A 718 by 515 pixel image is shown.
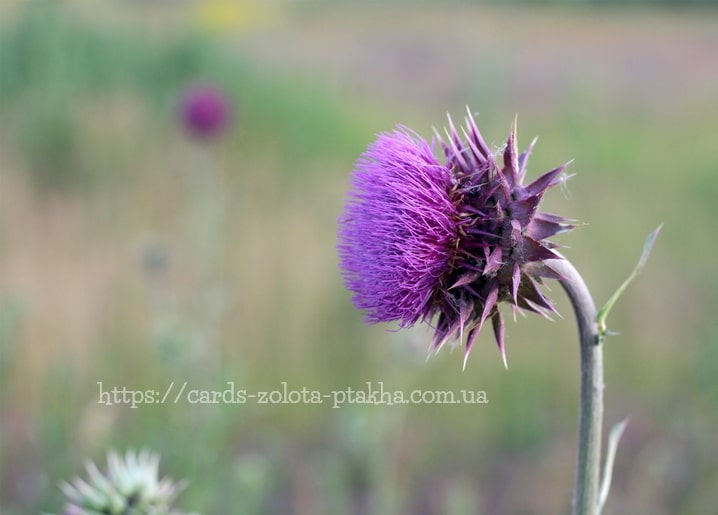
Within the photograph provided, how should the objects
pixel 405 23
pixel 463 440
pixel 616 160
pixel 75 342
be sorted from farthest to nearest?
pixel 405 23 → pixel 616 160 → pixel 75 342 → pixel 463 440

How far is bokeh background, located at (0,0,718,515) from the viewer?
12.9 ft

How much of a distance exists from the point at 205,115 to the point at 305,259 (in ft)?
7.20

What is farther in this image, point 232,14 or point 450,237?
point 232,14

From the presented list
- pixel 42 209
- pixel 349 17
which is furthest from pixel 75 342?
pixel 349 17

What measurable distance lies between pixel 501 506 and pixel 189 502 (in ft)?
5.92

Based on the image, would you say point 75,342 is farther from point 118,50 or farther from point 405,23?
point 405,23

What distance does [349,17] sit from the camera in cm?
1078

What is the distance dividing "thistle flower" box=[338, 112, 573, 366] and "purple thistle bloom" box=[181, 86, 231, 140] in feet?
7.93

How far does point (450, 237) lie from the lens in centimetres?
175

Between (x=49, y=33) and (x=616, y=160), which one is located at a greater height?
(x=49, y=33)

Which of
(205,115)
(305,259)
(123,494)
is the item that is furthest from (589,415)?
(305,259)

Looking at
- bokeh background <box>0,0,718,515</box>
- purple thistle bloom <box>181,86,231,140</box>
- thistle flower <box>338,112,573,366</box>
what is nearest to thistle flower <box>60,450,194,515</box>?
thistle flower <box>338,112,573,366</box>

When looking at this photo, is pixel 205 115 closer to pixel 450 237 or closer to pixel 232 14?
pixel 450 237

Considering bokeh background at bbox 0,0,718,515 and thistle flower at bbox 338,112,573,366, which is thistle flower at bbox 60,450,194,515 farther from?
bokeh background at bbox 0,0,718,515
